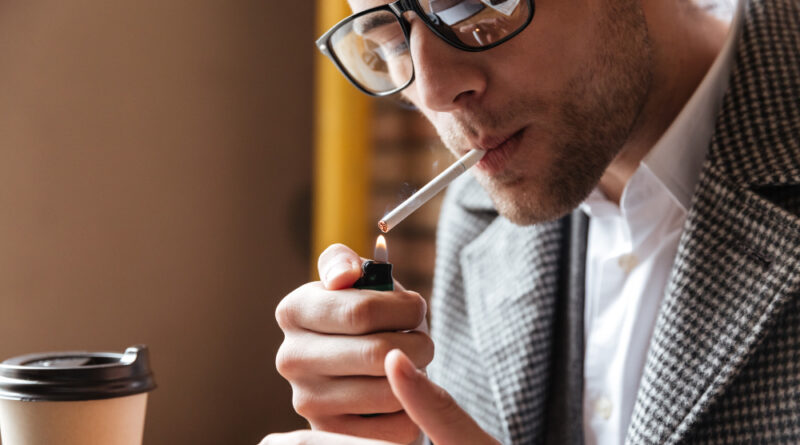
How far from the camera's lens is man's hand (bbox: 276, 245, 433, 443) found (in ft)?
2.48

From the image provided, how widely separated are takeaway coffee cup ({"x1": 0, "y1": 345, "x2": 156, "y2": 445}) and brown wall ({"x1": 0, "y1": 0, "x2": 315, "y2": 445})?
1506 millimetres

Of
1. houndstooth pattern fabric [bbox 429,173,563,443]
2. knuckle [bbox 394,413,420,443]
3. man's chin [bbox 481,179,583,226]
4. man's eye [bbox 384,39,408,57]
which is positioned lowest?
houndstooth pattern fabric [bbox 429,173,563,443]

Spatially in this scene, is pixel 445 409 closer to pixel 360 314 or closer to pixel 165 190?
pixel 360 314

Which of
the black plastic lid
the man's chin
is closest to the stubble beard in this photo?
the man's chin

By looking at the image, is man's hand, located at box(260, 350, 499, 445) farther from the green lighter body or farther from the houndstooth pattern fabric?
the houndstooth pattern fabric

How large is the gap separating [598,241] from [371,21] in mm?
622

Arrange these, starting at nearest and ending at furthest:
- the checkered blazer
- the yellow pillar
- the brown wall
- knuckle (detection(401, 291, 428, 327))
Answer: knuckle (detection(401, 291, 428, 327)) < the checkered blazer < the brown wall < the yellow pillar

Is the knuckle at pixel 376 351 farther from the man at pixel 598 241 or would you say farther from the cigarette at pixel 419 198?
the cigarette at pixel 419 198

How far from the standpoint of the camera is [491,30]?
3.34ft

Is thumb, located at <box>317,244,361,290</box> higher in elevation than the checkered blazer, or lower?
higher

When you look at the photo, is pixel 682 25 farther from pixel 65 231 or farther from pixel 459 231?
pixel 65 231

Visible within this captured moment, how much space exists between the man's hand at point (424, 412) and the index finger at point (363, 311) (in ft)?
0.29

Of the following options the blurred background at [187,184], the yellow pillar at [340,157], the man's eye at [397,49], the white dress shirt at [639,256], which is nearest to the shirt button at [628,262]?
the white dress shirt at [639,256]

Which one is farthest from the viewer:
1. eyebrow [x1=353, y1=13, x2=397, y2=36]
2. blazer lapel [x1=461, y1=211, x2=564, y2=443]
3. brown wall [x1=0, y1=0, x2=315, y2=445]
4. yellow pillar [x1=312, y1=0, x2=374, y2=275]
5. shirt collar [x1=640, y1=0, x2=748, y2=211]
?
yellow pillar [x1=312, y1=0, x2=374, y2=275]
